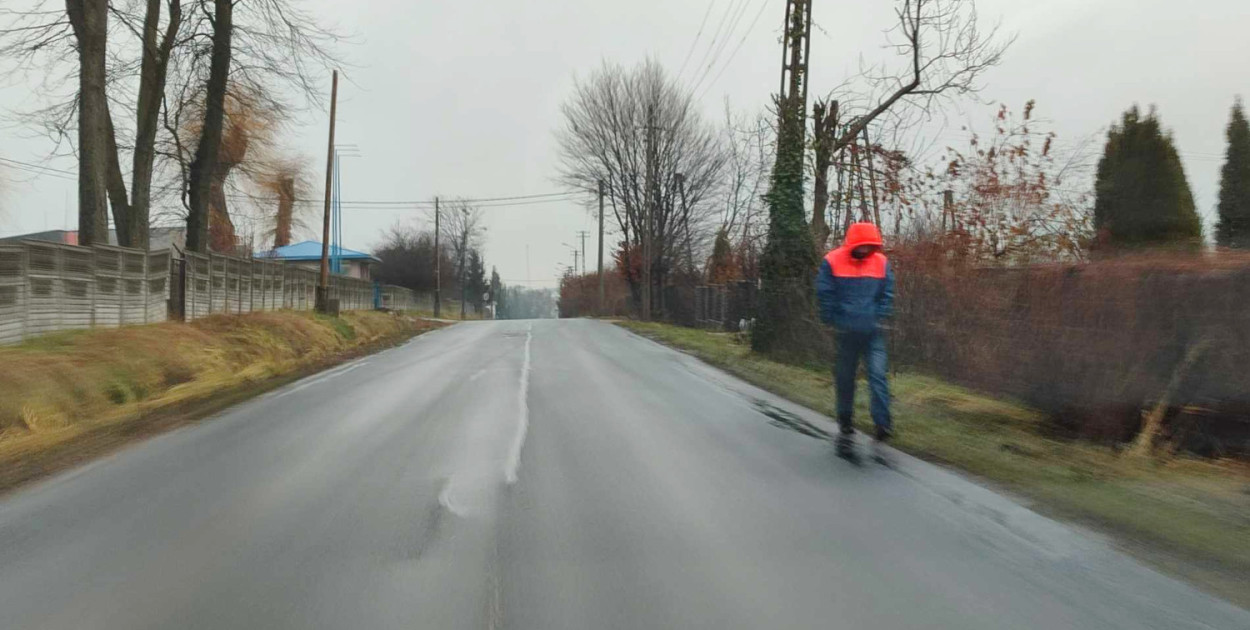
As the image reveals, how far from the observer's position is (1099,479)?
7.11 metres

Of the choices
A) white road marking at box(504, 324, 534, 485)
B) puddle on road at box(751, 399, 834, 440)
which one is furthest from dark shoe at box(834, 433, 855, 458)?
white road marking at box(504, 324, 534, 485)

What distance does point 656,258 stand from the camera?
2112 inches

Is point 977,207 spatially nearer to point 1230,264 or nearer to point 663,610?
point 1230,264

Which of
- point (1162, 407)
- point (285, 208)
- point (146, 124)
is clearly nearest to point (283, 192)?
point (285, 208)

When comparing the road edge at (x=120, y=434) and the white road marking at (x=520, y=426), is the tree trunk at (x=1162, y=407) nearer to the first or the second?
the white road marking at (x=520, y=426)

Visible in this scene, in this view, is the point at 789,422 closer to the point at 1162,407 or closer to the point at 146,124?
the point at 1162,407

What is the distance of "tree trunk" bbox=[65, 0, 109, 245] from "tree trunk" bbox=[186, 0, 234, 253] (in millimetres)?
6107

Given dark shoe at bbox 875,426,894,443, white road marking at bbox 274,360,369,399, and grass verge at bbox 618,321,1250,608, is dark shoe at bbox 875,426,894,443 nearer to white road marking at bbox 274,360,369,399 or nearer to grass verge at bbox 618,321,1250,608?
grass verge at bbox 618,321,1250,608

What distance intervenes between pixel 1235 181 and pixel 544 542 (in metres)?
12.1

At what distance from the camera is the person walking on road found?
28.3 feet

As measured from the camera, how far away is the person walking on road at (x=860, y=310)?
8633mm

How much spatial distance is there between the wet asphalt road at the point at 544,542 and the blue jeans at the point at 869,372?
0.52 metres

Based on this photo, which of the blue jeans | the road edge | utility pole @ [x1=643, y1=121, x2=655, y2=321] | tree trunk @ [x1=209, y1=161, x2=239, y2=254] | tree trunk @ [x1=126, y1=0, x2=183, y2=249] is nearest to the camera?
the road edge

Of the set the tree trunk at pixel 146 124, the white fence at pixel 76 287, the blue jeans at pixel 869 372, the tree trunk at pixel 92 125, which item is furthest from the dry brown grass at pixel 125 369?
the blue jeans at pixel 869 372
